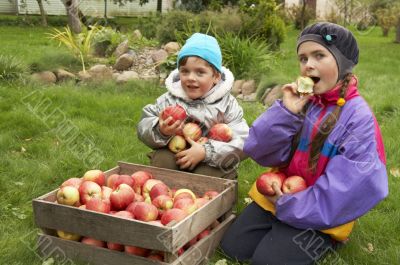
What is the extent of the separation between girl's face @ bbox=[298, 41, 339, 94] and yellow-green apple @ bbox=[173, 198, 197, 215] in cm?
96

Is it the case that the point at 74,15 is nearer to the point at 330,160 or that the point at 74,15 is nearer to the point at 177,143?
the point at 177,143

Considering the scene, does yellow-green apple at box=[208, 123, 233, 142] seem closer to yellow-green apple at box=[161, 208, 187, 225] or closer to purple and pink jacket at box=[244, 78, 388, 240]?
purple and pink jacket at box=[244, 78, 388, 240]

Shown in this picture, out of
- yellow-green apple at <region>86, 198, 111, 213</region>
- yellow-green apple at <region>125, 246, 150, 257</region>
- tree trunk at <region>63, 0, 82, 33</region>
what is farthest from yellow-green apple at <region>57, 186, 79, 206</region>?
tree trunk at <region>63, 0, 82, 33</region>

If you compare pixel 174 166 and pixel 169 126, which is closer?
pixel 169 126

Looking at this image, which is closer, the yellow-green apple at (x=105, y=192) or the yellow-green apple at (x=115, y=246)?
the yellow-green apple at (x=115, y=246)

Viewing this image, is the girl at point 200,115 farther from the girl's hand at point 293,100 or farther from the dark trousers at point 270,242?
the girl's hand at point 293,100

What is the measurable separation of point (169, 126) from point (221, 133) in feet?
1.23

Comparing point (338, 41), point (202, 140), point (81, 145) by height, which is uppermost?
point (338, 41)

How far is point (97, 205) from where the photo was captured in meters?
3.01

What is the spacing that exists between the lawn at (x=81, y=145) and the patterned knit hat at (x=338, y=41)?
3.77 ft

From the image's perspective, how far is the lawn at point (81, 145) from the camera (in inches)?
134

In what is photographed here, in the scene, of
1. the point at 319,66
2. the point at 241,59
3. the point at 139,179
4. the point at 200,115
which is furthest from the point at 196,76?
the point at 241,59

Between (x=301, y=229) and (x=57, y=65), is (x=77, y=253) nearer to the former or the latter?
(x=301, y=229)

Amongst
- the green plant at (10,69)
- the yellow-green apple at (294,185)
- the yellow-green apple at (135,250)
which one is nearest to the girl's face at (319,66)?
the yellow-green apple at (294,185)
